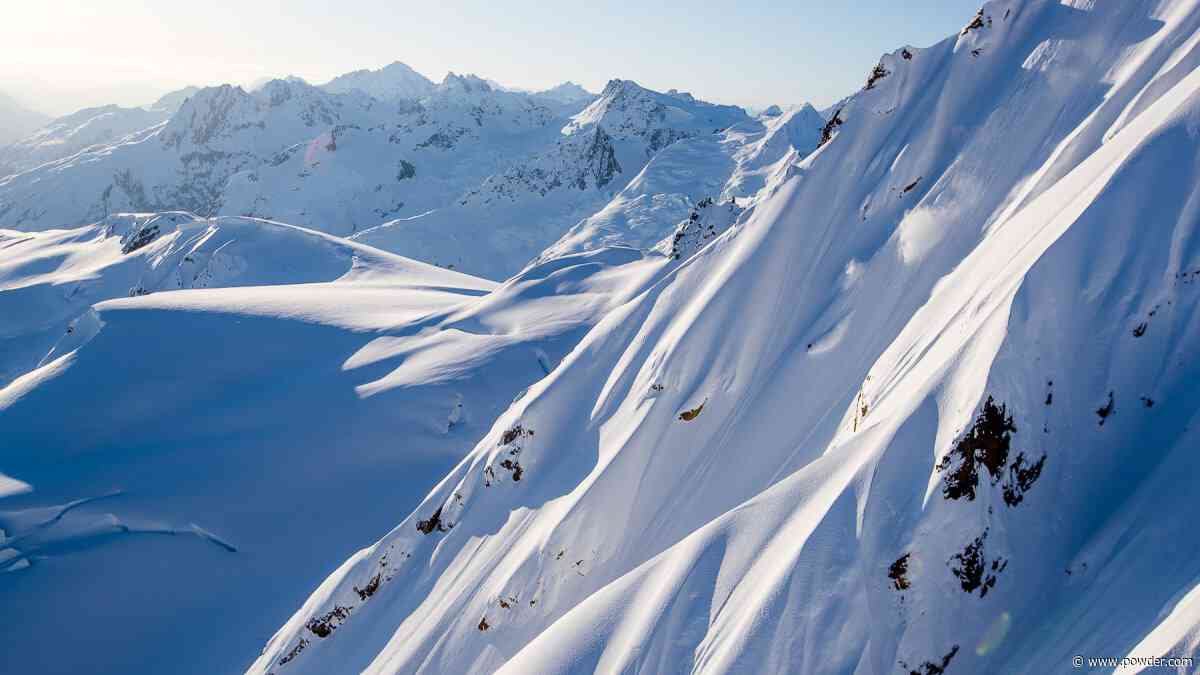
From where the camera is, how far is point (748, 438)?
11.2 meters

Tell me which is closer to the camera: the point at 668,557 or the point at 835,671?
the point at 835,671

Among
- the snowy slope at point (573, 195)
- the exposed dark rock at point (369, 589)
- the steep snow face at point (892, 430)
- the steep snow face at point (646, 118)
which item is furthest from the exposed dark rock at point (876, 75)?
the steep snow face at point (646, 118)

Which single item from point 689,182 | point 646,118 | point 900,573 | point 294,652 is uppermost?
point 646,118

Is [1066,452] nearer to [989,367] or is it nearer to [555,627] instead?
[989,367]

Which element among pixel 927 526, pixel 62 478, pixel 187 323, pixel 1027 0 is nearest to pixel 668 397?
pixel 927 526

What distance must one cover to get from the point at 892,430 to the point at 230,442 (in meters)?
20.1

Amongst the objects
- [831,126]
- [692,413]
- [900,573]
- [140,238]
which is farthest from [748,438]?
[140,238]

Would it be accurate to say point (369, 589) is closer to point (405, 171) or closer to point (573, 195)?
point (573, 195)

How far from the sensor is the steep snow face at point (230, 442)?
1627 cm

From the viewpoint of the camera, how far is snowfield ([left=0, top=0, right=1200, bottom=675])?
686 centimetres

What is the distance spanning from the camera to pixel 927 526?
272 inches

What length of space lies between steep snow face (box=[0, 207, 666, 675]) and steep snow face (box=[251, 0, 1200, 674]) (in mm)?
3360

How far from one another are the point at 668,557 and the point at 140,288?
5123cm

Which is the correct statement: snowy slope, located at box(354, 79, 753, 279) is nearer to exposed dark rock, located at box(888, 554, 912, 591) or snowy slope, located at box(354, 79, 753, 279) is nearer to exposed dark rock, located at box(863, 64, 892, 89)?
exposed dark rock, located at box(863, 64, 892, 89)
